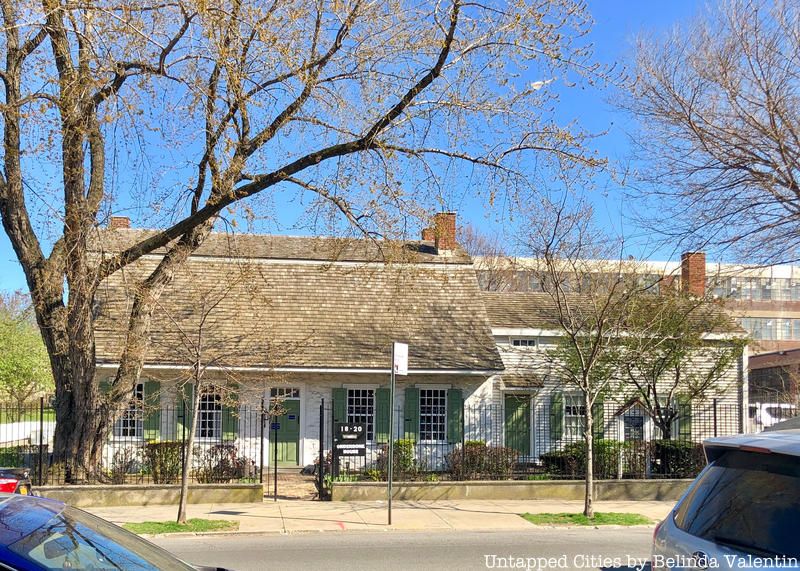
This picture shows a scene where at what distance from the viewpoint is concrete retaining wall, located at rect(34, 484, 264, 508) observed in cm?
1454

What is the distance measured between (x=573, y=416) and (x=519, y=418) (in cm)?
167

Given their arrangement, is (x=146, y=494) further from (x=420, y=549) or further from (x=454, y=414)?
(x=454, y=414)

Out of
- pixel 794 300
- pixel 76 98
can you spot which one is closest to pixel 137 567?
pixel 76 98

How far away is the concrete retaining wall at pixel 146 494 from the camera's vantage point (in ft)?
47.7

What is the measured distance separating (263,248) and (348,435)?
10802 millimetres

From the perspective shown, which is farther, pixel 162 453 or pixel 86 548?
pixel 162 453

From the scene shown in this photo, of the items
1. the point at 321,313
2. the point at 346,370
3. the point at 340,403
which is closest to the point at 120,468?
the point at 346,370

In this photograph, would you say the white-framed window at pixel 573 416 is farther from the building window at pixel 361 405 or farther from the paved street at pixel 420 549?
the paved street at pixel 420 549

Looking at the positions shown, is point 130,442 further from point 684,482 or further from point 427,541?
point 684,482

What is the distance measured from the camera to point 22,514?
3.60 m

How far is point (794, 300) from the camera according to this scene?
242 ft

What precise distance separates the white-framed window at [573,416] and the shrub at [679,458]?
5.56 meters

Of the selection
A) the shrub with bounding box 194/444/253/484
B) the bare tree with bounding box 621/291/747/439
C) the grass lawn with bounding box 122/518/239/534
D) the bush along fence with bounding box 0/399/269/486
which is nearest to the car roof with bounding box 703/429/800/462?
the grass lawn with bounding box 122/518/239/534

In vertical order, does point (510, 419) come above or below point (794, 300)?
below
